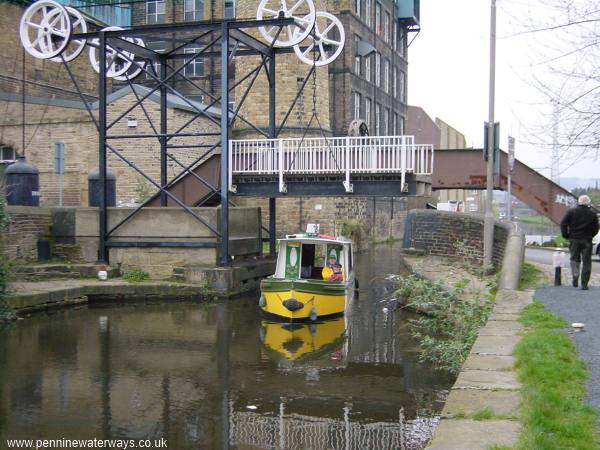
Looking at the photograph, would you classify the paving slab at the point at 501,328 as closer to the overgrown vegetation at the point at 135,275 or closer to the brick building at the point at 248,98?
the overgrown vegetation at the point at 135,275

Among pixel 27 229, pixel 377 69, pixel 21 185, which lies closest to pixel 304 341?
pixel 27 229

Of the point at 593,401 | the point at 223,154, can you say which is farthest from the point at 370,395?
the point at 223,154

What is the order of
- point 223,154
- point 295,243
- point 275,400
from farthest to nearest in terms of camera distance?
point 223,154 < point 295,243 < point 275,400

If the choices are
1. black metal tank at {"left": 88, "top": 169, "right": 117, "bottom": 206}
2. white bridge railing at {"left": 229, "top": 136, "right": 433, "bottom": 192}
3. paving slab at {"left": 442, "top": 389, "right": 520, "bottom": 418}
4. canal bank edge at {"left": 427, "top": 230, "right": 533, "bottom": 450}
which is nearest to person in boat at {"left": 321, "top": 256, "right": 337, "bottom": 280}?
white bridge railing at {"left": 229, "top": 136, "right": 433, "bottom": 192}

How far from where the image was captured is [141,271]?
73.9 feet

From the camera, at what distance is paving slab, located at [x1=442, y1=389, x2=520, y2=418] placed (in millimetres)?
6307

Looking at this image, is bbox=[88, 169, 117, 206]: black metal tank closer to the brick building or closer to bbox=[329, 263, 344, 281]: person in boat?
the brick building

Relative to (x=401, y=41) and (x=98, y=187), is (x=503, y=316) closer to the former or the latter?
(x=98, y=187)

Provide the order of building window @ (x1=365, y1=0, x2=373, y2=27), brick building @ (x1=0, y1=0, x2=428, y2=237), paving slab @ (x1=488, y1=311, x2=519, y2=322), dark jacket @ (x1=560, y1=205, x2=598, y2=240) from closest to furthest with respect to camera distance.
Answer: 1. paving slab @ (x1=488, y1=311, x2=519, y2=322)
2. dark jacket @ (x1=560, y1=205, x2=598, y2=240)
3. brick building @ (x1=0, y1=0, x2=428, y2=237)
4. building window @ (x1=365, y1=0, x2=373, y2=27)

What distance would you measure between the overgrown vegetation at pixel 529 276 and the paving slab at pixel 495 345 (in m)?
5.12

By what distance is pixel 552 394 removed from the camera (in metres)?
6.49

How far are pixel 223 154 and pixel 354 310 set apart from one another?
6098mm

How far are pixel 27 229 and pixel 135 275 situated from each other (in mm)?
3493

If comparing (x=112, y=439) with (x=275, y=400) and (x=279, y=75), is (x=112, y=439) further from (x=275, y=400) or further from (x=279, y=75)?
(x=279, y=75)
